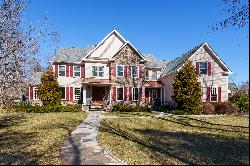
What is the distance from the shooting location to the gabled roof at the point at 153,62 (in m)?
42.7

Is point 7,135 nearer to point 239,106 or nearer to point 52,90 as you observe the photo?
point 52,90

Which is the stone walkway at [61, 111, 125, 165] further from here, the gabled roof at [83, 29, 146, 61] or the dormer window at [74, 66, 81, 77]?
the dormer window at [74, 66, 81, 77]

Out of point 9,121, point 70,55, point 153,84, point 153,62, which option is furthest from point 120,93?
point 9,121

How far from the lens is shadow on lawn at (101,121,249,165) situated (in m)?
10.2

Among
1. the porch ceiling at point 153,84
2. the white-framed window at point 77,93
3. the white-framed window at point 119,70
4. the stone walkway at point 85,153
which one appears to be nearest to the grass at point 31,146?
the stone walkway at point 85,153

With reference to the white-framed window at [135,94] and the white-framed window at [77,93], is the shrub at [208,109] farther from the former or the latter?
the white-framed window at [77,93]

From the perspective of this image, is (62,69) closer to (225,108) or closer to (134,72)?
(134,72)

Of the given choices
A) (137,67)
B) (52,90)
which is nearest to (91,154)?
(52,90)

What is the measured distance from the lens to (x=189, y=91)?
Answer: 32.1 m

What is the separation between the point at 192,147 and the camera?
1238cm

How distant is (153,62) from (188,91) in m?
12.7

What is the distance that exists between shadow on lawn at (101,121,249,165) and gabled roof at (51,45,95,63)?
2483 centimetres

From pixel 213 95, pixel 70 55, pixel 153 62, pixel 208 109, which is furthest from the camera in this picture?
pixel 153 62

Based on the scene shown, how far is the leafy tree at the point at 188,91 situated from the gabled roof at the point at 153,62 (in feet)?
32.5
